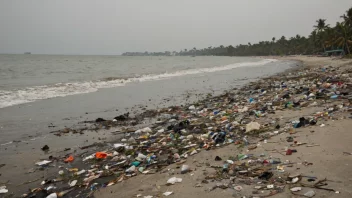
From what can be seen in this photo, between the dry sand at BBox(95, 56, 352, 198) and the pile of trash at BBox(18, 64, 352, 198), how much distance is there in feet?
0.49

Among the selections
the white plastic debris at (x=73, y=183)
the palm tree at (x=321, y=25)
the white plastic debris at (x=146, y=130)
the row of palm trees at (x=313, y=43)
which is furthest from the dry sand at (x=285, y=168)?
the palm tree at (x=321, y=25)

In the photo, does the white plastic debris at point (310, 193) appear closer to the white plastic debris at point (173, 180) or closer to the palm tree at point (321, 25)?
the white plastic debris at point (173, 180)

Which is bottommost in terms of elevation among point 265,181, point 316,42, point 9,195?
point 9,195

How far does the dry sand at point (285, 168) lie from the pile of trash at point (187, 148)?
0.49ft

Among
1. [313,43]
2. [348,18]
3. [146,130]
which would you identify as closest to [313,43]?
[313,43]

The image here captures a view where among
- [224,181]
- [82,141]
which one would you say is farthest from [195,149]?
[82,141]

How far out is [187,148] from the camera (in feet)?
18.2

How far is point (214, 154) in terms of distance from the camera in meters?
4.86

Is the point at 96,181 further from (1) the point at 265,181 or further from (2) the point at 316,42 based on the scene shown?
(2) the point at 316,42

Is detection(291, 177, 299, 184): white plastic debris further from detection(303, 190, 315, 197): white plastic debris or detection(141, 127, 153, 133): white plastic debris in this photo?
detection(141, 127, 153, 133): white plastic debris

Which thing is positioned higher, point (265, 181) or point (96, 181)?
point (265, 181)

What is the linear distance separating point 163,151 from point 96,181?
1.66 meters

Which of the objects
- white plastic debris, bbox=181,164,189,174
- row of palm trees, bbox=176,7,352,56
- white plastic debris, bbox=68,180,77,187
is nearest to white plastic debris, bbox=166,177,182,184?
white plastic debris, bbox=181,164,189,174

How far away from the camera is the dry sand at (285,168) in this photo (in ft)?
10.7
